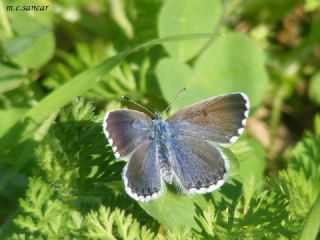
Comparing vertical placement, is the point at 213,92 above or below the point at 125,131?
below

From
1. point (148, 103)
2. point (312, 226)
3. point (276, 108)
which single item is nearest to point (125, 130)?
point (312, 226)

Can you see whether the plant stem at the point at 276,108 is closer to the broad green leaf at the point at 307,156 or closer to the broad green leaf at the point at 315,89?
the broad green leaf at the point at 315,89

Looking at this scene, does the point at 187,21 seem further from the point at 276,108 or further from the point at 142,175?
the point at 142,175

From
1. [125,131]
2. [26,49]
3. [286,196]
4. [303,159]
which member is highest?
[26,49]

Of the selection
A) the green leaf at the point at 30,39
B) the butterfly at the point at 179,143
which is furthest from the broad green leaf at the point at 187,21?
the butterfly at the point at 179,143

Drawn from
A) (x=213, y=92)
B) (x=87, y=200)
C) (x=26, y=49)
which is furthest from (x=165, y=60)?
(x=87, y=200)

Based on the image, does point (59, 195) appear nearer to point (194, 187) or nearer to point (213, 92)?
point (194, 187)
